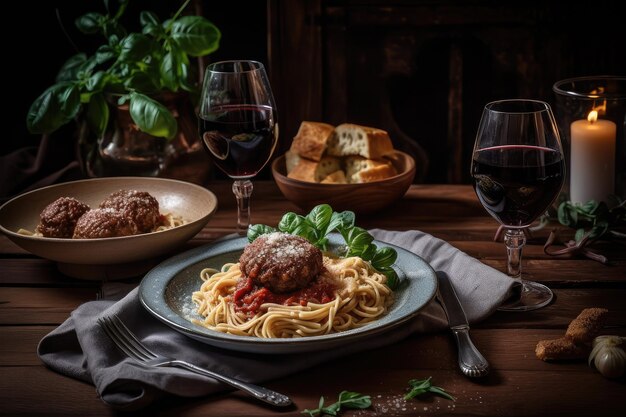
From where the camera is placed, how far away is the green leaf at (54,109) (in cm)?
309

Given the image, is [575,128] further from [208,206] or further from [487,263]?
[208,206]

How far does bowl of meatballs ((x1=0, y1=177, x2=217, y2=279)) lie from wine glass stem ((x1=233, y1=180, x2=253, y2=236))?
0.30ft

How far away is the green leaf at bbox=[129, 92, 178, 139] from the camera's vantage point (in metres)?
3.00

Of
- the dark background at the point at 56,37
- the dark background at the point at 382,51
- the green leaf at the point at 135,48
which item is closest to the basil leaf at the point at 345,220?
the green leaf at the point at 135,48

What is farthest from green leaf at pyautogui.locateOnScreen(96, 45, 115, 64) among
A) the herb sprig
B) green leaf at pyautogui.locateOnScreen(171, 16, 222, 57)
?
the herb sprig

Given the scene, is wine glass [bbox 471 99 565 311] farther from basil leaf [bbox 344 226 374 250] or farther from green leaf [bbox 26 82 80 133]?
green leaf [bbox 26 82 80 133]

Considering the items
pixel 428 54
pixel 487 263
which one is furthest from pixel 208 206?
pixel 428 54

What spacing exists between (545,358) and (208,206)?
130 cm

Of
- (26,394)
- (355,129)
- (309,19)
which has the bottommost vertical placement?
(26,394)

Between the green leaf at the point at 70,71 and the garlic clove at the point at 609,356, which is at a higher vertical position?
the green leaf at the point at 70,71

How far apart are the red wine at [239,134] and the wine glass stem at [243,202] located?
3.8 inches

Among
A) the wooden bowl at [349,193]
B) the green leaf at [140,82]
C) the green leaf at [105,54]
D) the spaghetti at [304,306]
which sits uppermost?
the green leaf at [105,54]

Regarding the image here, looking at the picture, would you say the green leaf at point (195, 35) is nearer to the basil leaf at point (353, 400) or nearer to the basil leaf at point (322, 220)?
the basil leaf at point (322, 220)

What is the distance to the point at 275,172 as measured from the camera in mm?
3129
